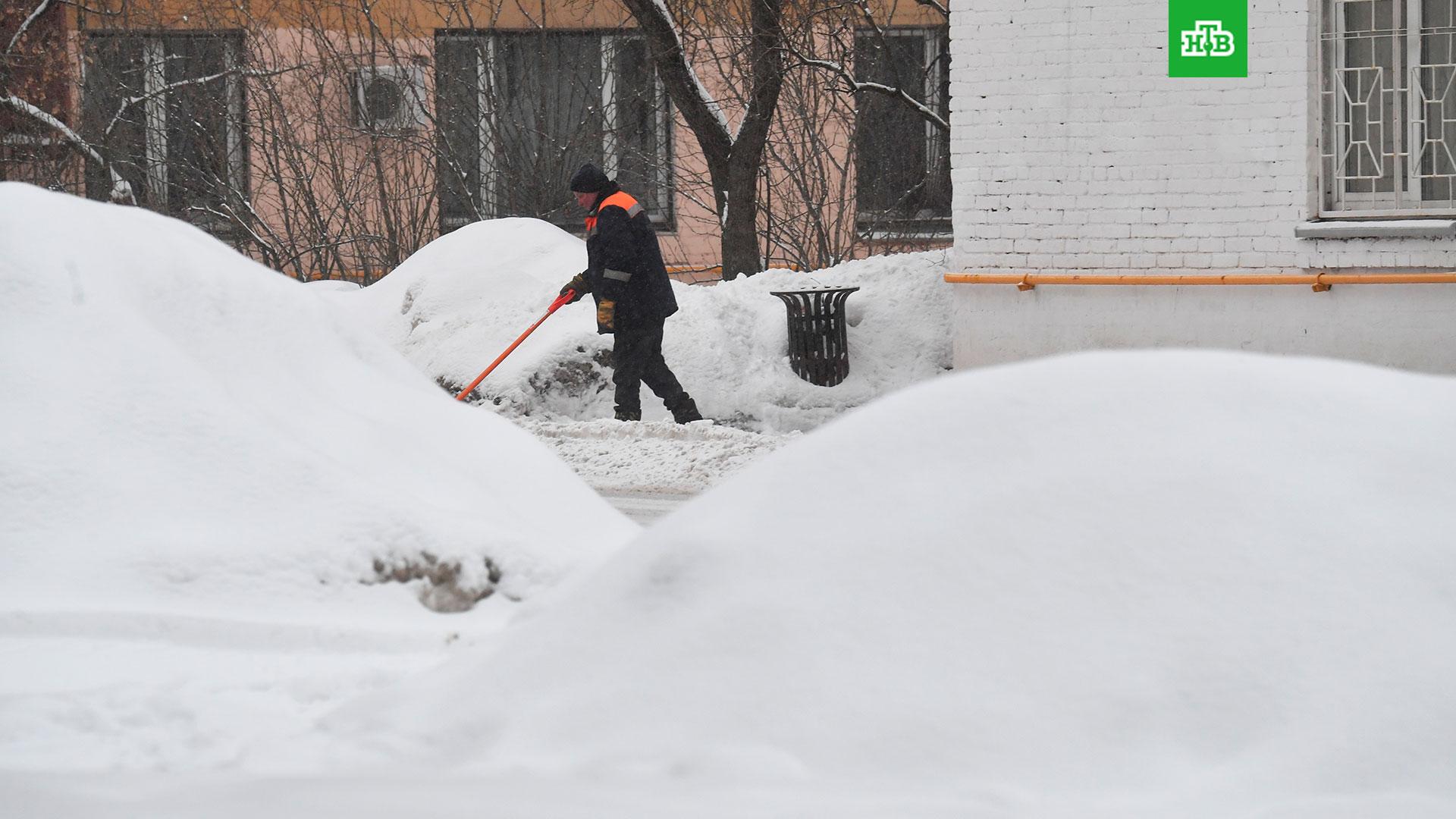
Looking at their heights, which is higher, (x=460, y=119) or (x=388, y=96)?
(x=388, y=96)

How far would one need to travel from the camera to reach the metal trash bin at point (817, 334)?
400 inches

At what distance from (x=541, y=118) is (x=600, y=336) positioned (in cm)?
588

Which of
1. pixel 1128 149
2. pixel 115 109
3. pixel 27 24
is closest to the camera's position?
pixel 1128 149

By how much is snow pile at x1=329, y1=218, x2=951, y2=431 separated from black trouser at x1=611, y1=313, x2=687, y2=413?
58 centimetres

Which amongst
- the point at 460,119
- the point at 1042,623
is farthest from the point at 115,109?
the point at 1042,623

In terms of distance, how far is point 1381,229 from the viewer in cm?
930

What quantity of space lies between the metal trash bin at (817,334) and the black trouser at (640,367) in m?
1.32

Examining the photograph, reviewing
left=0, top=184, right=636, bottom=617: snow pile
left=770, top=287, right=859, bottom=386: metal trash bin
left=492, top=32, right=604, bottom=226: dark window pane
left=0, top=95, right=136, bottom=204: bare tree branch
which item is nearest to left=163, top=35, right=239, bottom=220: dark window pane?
left=0, top=95, right=136, bottom=204: bare tree branch

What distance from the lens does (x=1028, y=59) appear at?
9781 mm

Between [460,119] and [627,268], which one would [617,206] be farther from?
[460,119]

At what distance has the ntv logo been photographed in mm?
9422

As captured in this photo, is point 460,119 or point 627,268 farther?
point 460,119

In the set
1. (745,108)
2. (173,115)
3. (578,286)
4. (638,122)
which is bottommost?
(578,286)

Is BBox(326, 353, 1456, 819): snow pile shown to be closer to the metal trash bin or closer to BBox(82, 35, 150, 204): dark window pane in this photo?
the metal trash bin
